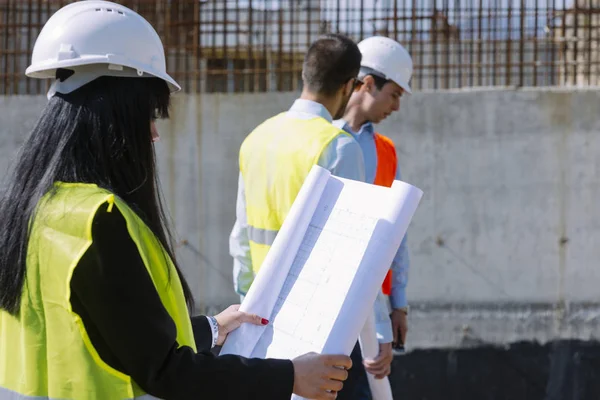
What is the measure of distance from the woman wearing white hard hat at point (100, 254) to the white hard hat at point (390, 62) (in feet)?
8.41

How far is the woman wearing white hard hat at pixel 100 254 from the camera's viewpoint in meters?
1.80

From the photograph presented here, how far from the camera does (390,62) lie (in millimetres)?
4621

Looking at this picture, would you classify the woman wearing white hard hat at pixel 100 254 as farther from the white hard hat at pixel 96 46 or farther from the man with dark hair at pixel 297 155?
the man with dark hair at pixel 297 155

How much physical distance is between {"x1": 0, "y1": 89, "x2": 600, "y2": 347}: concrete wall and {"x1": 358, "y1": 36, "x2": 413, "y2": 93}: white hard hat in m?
1.84

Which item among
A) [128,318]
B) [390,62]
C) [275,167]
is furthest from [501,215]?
[128,318]

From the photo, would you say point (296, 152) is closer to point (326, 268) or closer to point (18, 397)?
point (326, 268)

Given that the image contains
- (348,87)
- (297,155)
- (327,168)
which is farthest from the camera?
(348,87)

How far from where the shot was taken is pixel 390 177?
4445mm

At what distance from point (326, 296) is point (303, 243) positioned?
248 mm

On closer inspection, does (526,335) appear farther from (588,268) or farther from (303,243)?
(303,243)

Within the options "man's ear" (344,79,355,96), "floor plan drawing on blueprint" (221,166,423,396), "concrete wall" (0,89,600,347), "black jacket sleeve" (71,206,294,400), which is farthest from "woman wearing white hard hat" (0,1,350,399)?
"concrete wall" (0,89,600,347)

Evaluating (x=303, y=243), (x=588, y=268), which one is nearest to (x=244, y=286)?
(x=303, y=243)

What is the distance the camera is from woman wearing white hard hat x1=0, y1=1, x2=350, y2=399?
1797 mm

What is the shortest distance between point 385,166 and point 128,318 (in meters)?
2.76
